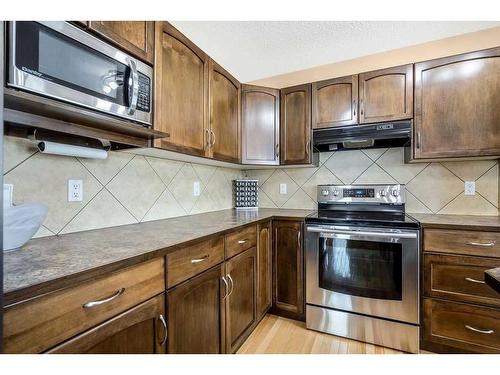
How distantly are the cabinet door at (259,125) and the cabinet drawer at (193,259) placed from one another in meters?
1.06

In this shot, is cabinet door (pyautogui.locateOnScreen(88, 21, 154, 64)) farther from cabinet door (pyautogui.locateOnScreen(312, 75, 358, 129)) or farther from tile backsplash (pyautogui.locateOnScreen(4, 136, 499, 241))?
cabinet door (pyautogui.locateOnScreen(312, 75, 358, 129))

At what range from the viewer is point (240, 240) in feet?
5.30

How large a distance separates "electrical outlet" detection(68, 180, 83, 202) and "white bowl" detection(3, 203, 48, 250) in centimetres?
30

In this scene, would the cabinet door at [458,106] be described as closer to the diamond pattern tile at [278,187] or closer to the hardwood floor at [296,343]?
the diamond pattern tile at [278,187]

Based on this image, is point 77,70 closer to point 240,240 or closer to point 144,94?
point 144,94

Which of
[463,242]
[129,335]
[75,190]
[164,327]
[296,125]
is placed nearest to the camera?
[129,335]

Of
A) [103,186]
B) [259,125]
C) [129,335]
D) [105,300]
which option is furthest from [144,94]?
[259,125]

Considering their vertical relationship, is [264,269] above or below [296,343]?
above

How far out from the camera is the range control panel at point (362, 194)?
2135 millimetres

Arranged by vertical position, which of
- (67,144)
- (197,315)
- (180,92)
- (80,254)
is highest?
(180,92)

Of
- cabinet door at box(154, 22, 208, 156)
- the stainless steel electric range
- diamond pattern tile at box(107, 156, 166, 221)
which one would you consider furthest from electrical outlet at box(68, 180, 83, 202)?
the stainless steel electric range

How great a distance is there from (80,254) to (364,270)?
173 centimetres

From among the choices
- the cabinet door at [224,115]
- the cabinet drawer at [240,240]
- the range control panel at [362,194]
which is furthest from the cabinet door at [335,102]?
the cabinet drawer at [240,240]

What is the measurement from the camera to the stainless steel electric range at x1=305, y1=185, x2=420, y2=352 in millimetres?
1643
